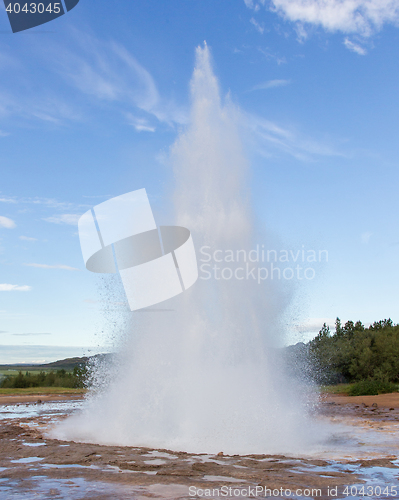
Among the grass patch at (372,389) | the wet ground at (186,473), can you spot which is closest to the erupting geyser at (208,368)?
the wet ground at (186,473)

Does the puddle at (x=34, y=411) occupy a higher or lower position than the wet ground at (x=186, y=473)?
lower

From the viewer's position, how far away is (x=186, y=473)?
8633 millimetres

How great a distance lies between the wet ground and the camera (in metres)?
7.33

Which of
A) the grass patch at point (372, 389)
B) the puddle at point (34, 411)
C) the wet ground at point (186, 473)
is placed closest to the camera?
the wet ground at point (186, 473)

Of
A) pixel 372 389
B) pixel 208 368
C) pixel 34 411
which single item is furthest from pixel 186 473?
pixel 372 389

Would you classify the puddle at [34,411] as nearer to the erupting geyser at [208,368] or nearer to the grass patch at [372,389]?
the erupting geyser at [208,368]

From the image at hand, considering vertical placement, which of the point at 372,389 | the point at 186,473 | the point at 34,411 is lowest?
the point at 372,389

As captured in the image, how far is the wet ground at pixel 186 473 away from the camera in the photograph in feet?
24.0

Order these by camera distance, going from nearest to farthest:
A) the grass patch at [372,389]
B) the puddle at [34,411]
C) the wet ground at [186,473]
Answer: the wet ground at [186,473] → the puddle at [34,411] → the grass patch at [372,389]

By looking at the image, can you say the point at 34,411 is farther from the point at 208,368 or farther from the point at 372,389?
the point at 372,389

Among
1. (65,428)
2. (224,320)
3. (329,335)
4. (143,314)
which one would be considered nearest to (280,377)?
(224,320)

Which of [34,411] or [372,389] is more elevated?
[34,411]

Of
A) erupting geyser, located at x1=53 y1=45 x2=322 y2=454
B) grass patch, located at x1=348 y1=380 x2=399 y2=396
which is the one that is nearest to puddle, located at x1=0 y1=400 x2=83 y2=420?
erupting geyser, located at x1=53 y1=45 x2=322 y2=454

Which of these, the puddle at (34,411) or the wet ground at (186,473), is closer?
the wet ground at (186,473)
